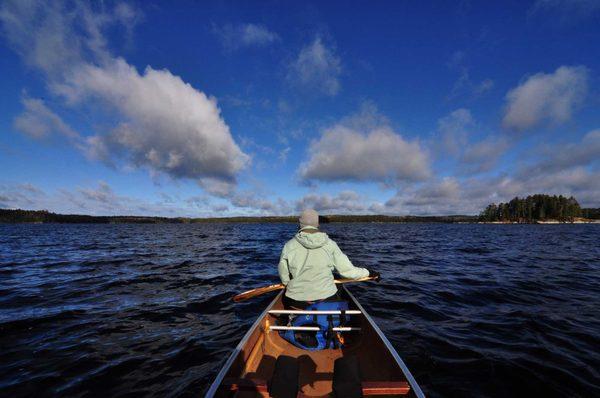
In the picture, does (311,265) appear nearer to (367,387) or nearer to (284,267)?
(284,267)

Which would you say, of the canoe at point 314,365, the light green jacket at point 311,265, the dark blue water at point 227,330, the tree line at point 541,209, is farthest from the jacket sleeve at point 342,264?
the tree line at point 541,209

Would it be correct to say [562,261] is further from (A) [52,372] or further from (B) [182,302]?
(A) [52,372]

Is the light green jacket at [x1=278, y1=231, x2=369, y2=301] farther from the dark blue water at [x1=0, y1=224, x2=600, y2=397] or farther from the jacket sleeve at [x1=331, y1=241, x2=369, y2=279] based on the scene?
the dark blue water at [x1=0, y1=224, x2=600, y2=397]

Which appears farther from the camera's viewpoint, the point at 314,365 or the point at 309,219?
the point at 309,219

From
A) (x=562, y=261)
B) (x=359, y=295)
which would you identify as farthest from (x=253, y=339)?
(x=562, y=261)

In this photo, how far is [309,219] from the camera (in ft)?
20.5

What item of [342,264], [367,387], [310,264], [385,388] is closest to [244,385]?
[367,387]

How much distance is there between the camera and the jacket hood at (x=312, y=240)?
19.8 feet

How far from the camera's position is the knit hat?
6238 mm

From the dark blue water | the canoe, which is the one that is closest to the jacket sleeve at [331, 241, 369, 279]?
the canoe

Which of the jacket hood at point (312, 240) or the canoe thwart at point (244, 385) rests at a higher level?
the jacket hood at point (312, 240)

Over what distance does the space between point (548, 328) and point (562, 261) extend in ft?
59.9

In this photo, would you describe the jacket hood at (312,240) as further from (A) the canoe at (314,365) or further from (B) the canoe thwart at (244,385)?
(B) the canoe thwart at (244,385)

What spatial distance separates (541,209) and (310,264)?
712 ft
